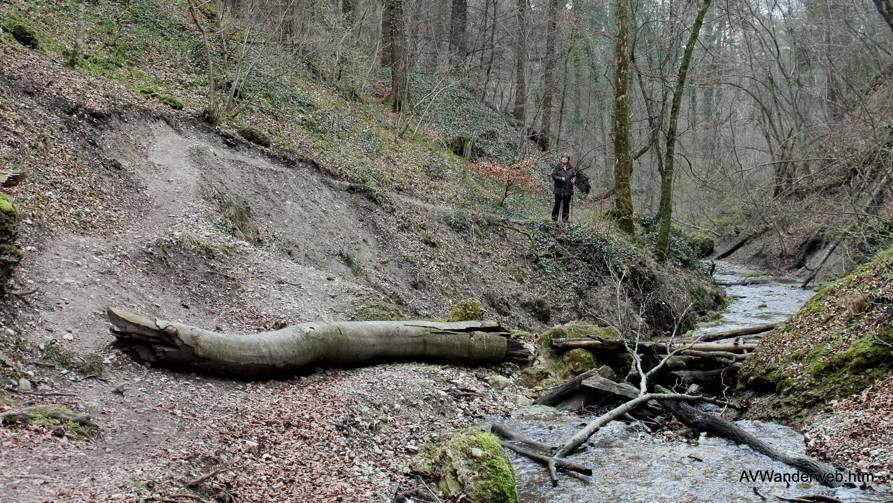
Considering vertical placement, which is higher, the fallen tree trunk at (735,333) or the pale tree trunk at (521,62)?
the pale tree trunk at (521,62)

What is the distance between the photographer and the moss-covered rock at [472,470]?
5.65m

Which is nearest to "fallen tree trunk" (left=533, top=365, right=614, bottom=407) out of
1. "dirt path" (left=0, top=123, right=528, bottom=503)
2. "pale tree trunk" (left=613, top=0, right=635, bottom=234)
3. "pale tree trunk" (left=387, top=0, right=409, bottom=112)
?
"dirt path" (left=0, top=123, right=528, bottom=503)

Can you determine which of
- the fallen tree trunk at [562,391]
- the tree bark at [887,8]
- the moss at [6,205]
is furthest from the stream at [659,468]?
the tree bark at [887,8]

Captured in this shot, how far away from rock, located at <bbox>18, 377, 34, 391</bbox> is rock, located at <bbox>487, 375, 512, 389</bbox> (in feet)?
19.7

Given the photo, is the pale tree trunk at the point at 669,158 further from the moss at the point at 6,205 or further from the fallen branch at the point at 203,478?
the moss at the point at 6,205

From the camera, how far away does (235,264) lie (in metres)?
10.3

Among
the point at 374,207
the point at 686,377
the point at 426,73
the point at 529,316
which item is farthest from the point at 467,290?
the point at 426,73

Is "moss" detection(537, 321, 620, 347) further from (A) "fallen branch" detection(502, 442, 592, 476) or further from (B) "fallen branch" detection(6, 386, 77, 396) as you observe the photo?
(B) "fallen branch" detection(6, 386, 77, 396)

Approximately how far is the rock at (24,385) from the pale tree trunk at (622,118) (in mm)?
15571

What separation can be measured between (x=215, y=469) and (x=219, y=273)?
205 inches

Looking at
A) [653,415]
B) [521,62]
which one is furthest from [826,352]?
[521,62]

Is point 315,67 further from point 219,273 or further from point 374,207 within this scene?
point 219,273

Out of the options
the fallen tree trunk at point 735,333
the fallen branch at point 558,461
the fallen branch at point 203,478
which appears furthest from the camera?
the fallen tree trunk at point 735,333

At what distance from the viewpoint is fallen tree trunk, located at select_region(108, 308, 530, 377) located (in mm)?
6758
